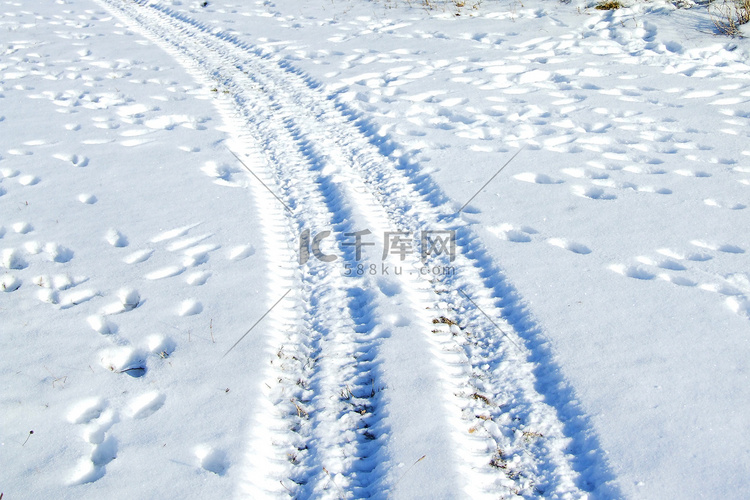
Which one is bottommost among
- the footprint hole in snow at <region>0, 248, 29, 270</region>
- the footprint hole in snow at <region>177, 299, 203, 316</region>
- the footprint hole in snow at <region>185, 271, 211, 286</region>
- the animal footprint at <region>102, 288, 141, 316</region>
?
the footprint hole in snow at <region>177, 299, 203, 316</region>

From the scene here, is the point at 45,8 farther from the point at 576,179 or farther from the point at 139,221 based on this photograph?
the point at 576,179

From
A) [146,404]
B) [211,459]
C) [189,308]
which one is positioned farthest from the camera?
[189,308]

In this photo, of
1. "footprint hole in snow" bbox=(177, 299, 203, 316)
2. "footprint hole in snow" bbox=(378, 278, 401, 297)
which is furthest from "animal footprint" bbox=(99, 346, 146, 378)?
"footprint hole in snow" bbox=(378, 278, 401, 297)

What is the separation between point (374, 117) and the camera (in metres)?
5.85

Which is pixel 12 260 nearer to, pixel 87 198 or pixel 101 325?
pixel 87 198

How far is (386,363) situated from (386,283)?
76cm

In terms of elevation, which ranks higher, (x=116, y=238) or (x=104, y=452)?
(x=116, y=238)

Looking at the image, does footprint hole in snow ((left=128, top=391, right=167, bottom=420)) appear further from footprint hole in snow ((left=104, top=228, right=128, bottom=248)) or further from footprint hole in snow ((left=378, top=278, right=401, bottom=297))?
footprint hole in snow ((left=104, top=228, right=128, bottom=248))

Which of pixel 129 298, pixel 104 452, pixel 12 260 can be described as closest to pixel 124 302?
pixel 129 298

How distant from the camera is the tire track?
95.1 inches

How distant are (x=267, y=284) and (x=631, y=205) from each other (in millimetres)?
2955

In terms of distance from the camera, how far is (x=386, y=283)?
3.59 meters

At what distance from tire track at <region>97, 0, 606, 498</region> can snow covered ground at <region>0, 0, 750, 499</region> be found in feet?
0.05

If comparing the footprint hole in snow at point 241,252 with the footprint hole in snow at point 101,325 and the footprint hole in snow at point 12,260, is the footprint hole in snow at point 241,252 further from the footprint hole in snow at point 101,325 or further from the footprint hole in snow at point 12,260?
the footprint hole in snow at point 12,260
